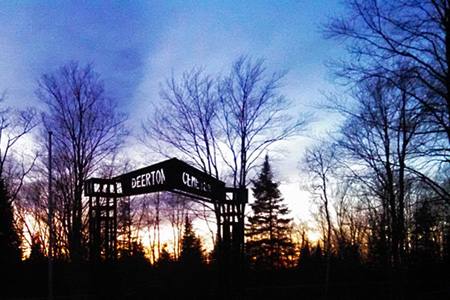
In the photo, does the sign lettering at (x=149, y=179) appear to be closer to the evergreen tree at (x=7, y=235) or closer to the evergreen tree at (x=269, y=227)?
the evergreen tree at (x=7, y=235)

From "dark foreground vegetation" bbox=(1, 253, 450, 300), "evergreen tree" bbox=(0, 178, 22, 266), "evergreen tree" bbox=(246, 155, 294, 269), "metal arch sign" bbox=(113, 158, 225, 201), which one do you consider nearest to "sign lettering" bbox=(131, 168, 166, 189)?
"metal arch sign" bbox=(113, 158, 225, 201)

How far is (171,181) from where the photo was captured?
10.3m

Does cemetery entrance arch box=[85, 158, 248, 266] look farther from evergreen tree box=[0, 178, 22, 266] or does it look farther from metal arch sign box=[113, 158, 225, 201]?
evergreen tree box=[0, 178, 22, 266]

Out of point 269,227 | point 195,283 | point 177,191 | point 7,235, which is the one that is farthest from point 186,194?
point 269,227

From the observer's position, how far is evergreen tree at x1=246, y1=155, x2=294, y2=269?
1372 inches

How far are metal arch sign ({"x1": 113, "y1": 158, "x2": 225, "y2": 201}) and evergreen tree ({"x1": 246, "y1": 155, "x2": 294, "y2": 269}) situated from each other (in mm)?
23531

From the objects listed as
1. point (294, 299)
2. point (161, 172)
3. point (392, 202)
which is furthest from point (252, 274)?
point (161, 172)

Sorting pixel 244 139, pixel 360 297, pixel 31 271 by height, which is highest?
pixel 244 139

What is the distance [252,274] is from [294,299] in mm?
6526

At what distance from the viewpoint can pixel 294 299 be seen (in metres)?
17.2

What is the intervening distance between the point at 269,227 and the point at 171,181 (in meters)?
26.9

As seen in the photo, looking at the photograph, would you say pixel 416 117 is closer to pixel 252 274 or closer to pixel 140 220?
pixel 252 274

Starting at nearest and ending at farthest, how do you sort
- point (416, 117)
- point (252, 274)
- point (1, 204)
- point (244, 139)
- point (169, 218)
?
1. point (416, 117)
2. point (244, 139)
3. point (1, 204)
4. point (252, 274)
5. point (169, 218)

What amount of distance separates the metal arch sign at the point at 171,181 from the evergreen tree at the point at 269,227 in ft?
77.2
